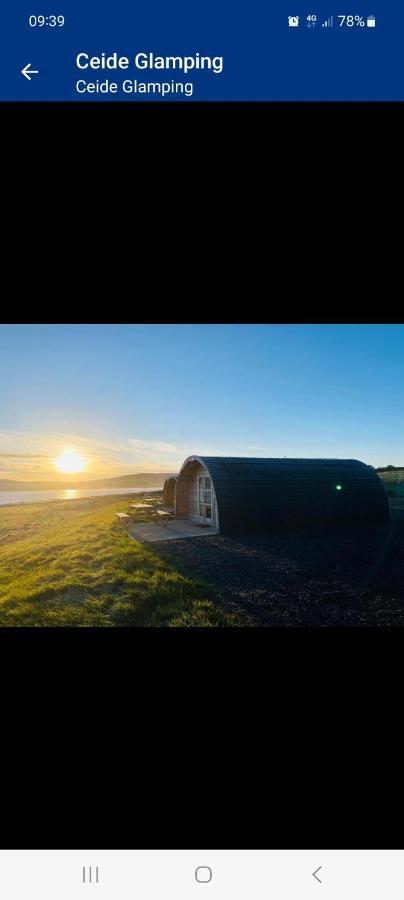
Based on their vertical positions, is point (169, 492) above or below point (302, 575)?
above

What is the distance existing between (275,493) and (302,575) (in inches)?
107

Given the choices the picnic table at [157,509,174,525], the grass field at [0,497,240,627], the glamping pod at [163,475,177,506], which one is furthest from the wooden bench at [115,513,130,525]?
the glamping pod at [163,475,177,506]

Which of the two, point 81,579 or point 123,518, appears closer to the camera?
point 81,579

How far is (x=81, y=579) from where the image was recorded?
131 inches

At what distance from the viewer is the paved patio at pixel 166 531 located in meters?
5.23

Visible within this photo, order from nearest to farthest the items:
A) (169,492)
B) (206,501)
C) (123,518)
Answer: (123,518) → (206,501) → (169,492)

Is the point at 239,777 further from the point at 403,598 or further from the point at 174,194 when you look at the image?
the point at 174,194

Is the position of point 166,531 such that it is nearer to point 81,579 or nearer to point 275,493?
point 275,493

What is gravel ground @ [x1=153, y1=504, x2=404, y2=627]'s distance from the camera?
9.85 ft

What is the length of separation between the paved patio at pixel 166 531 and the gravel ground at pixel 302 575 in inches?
12.2
